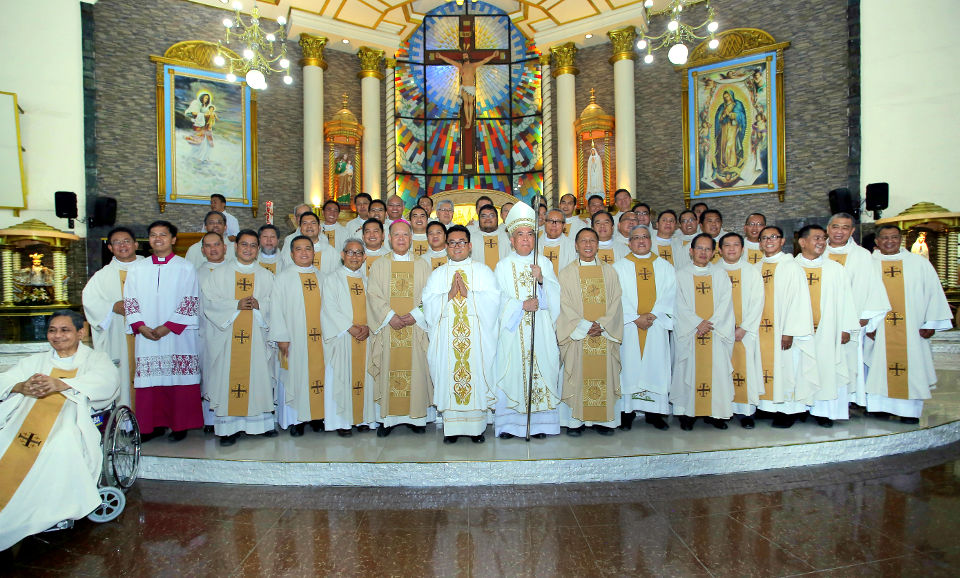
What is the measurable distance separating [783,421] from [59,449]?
5.60 meters

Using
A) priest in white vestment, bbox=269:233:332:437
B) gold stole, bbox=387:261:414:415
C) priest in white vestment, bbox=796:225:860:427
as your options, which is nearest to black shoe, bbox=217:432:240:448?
priest in white vestment, bbox=269:233:332:437

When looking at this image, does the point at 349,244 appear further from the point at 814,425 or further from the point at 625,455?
the point at 814,425

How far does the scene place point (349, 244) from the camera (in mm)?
5230

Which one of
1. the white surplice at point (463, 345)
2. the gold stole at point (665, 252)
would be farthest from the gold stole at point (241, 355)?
the gold stole at point (665, 252)

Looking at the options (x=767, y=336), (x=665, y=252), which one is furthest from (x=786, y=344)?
(x=665, y=252)

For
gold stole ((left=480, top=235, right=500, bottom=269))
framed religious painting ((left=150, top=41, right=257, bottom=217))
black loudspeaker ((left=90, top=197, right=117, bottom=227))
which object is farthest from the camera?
framed religious painting ((left=150, top=41, right=257, bottom=217))

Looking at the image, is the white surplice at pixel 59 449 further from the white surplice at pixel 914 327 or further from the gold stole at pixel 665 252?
the white surplice at pixel 914 327

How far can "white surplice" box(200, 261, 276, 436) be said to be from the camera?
16.2 feet

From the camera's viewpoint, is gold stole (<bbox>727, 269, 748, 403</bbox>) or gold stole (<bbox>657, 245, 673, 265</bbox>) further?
gold stole (<bbox>657, 245, 673, 265</bbox>)

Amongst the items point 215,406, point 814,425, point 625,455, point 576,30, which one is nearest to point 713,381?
point 814,425

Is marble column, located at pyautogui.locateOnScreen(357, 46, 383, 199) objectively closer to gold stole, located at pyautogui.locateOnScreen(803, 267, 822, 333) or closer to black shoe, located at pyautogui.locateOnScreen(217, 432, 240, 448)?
black shoe, located at pyautogui.locateOnScreen(217, 432, 240, 448)

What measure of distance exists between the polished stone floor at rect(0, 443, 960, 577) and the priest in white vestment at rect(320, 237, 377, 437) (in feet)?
3.60

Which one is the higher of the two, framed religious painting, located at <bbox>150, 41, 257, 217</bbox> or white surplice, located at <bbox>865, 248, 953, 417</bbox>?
framed religious painting, located at <bbox>150, 41, 257, 217</bbox>

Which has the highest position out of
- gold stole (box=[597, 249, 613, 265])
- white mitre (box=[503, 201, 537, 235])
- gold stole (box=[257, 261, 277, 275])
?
white mitre (box=[503, 201, 537, 235])
